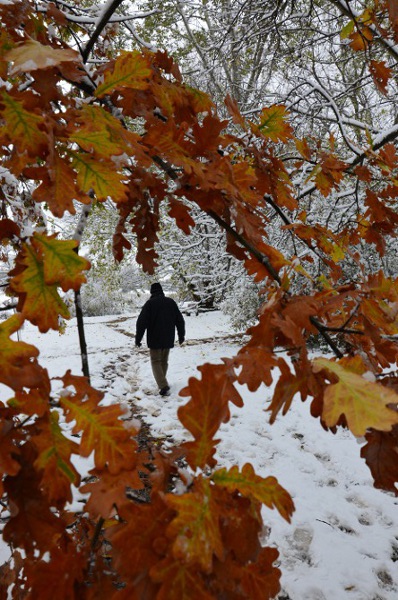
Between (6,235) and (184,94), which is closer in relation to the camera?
(6,235)

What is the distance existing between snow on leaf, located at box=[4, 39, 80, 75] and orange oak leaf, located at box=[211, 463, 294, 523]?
2.50 feet

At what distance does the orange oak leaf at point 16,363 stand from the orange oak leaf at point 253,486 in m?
0.36

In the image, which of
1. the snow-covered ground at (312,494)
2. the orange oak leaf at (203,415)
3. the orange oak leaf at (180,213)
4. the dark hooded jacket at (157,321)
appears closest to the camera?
the orange oak leaf at (203,415)

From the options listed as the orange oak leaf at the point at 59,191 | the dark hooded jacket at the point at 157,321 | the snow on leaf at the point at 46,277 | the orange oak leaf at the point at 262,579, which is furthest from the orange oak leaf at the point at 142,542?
the dark hooded jacket at the point at 157,321

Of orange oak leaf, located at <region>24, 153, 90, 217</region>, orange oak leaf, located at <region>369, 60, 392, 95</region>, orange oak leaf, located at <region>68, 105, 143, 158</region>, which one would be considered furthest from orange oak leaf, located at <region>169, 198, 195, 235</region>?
orange oak leaf, located at <region>369, 60, 392, 95</region>

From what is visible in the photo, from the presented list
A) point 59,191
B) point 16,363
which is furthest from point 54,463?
point 59,191

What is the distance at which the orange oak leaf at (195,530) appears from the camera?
51 cm

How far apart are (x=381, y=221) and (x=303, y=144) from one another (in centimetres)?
55

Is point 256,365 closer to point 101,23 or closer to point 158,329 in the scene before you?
point 101,23

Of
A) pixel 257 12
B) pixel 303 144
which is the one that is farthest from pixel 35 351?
pixel 257 12

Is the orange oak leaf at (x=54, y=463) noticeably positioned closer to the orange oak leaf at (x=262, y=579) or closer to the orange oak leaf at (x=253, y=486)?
the orange oak leaf at (x=253, y=486)

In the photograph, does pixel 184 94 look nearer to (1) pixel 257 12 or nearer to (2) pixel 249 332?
(2) pixel 249 332

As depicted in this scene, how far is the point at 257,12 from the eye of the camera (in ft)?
11.7

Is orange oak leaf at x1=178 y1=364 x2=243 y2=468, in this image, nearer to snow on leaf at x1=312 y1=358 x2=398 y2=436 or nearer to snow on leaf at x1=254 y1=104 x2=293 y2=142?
snow on leaf at x1=312 y1=358 x2=398 y2=436
